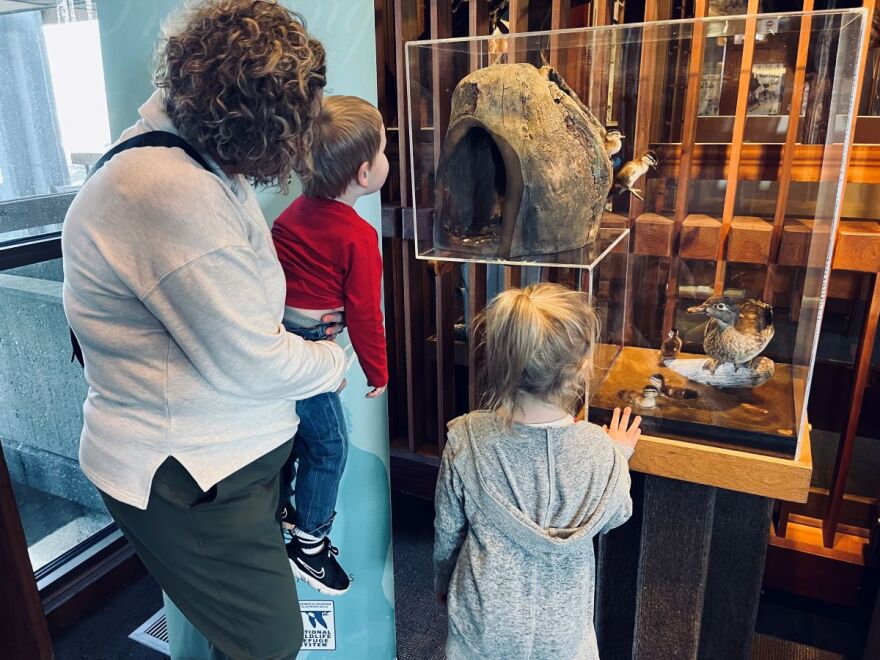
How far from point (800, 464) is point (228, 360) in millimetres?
1079

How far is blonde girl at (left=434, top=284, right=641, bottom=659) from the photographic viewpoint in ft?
3.88

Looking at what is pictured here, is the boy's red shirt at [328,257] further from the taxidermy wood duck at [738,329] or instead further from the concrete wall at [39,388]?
the concrete wall at [39,388]

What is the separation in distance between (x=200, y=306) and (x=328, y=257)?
36cm

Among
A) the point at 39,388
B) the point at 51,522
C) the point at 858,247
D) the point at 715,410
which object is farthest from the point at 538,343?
the point at 51,522

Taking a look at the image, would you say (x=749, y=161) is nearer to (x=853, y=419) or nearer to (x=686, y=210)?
(x=686, y=210)

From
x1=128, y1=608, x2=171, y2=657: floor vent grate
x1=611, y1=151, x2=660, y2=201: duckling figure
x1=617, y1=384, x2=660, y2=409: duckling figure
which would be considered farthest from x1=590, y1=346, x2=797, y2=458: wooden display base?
x1=128, y1=608, x2=171, y2=657: floor vent grate

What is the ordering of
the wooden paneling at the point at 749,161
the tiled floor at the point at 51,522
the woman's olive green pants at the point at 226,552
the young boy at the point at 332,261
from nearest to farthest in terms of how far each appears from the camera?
1. the woman's olive green pants at the point at 226,552
2. the young boy at the point at 332,261
3. the wooden paneling at the point at 749,161
4. the tiled floor at the point at 51,522

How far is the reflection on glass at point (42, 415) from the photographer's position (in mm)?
2146

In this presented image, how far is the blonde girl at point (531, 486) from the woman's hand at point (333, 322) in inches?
11.1

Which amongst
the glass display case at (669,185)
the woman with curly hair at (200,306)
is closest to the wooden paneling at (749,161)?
the glass display case at (669,185)

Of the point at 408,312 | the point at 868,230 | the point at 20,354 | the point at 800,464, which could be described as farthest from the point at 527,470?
the point at 20,354

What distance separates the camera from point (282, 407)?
3.89 ft

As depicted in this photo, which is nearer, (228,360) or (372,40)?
(228,360)

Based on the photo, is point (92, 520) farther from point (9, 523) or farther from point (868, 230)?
point (868, 230)
